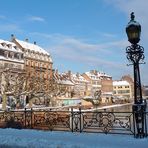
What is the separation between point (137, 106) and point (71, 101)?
243ft

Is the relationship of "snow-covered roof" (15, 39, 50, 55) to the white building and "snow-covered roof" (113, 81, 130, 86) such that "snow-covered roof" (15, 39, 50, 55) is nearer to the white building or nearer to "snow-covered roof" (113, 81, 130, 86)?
the white building

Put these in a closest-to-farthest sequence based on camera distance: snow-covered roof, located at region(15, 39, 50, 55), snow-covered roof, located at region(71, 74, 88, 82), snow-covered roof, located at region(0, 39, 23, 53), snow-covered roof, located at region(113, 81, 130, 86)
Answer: snow-covered roof, located at region(0, 39, 23, 53) < snow-covered roof, located at region(15, 39, 50, 55) < snow-covered roof, located at region(71, 74, 88, 82) < snow-covered roof, located at region(113, 81, 130, 86)

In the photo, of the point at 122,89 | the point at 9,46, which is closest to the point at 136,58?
the point at 9,46

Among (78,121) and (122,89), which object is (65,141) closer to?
(78,121)

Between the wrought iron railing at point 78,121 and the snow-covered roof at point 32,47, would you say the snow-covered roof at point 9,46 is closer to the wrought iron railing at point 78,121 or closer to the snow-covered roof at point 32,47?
the snow-covered roof at point 32,47

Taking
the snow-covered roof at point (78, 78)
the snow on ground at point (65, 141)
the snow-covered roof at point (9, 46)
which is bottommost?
the snow on ground at point (65, 141)

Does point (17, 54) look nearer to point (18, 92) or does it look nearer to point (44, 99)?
point (44, 99)

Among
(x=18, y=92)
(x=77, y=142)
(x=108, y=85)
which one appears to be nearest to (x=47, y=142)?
(x=77, y=142)

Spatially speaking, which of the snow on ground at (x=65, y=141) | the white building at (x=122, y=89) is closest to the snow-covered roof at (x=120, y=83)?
the white building at (x=122, y=89)

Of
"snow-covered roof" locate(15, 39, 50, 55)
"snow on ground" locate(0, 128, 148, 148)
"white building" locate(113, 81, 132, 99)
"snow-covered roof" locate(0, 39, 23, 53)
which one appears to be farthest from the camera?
"white building" locate(113, 81, 132, 99)

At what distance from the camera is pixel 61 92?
65.9 metres

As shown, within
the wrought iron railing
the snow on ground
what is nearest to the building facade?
the wrought iron railing

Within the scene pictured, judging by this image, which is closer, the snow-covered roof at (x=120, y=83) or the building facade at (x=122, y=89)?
the building facade at (x=122, y=89)

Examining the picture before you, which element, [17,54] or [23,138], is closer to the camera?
[23,138]
